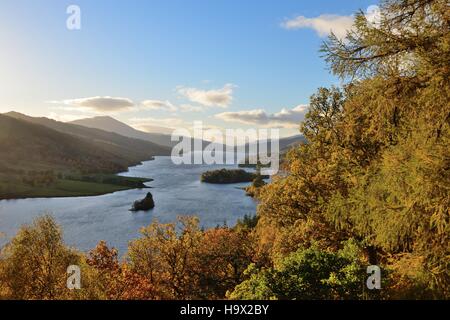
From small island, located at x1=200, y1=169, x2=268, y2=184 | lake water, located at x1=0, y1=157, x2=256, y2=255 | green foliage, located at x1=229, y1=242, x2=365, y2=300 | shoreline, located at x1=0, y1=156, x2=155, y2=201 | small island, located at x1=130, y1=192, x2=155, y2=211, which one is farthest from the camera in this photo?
small island, located at x1=200, y1=169, x2=268, y2=184

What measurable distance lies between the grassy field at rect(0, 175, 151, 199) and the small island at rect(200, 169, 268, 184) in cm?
2901

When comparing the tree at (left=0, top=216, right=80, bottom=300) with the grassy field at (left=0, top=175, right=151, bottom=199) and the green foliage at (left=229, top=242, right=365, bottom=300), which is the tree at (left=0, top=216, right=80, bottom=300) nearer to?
the green foliage at (left=229, top=242, right=365, bottom=300)

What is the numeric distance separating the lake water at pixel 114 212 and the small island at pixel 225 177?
33075 mm

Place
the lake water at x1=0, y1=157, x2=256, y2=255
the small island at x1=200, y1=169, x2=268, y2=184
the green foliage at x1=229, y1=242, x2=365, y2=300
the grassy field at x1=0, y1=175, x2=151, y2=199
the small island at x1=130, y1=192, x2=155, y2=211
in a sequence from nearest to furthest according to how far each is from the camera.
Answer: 1. the green foliage at x1=229, y1=242, x2=365, y2=300
2. the lake water at x1=0, y1=157, x2=256, y2=255
3. the small island at x1=130, y1=192, x2=155, y2=211
4. the grassy field at x1=0, y1=175, x2=151, y2=199
5. the small island at x1=200, y1=169, x2=268, y2=184

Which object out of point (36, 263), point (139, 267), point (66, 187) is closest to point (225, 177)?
point (66, 187)

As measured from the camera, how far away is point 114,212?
96.4m

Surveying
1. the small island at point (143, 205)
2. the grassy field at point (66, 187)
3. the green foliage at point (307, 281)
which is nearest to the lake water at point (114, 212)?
the small island at point (143, 205)

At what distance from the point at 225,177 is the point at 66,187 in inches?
2796

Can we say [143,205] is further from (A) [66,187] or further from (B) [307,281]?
(B) [307,281]

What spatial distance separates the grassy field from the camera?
13475 cm

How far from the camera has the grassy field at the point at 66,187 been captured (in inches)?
5305

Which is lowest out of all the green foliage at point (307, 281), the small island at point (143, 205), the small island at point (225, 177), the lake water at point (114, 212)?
the lake water at point (114, 212)

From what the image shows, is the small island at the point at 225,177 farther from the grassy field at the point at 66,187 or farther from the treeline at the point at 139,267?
the treeline at the point at 139,267

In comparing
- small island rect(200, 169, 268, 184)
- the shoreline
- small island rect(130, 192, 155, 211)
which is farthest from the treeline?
small island rect(200, 169, 268, 184)
